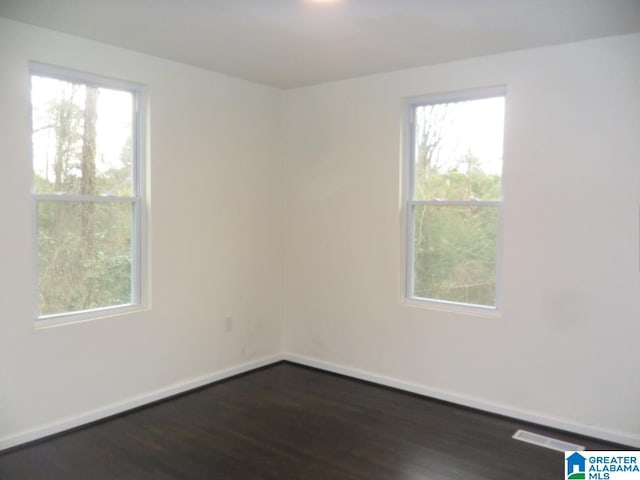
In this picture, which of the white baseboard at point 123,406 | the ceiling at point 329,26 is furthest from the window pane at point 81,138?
the white baseboard at point 123,406

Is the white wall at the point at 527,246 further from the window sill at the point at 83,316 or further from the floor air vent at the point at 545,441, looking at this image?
the window sill at the point at 83,316

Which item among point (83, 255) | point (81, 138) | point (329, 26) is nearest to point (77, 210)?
point (83, 255)

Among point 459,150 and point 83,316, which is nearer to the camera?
point 83,316

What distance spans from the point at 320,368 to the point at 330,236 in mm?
1192

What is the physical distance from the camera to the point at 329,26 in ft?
10.2

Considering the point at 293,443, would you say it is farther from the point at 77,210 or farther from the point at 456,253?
the point at 77,210

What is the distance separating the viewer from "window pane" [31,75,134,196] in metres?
3.30

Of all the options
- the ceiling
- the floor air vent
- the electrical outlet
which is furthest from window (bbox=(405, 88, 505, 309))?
the electrical outlet

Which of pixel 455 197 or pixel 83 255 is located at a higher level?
pixel 455 197

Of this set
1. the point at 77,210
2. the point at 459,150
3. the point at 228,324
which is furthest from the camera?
the point at 228,324

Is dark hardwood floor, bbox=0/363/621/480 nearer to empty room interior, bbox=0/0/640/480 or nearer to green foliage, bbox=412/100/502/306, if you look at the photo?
empty room interior, bbox=0/0/640/480

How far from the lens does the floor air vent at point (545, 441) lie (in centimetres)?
319

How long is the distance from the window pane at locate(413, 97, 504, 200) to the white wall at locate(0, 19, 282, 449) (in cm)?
143

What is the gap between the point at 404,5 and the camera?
276 cm
